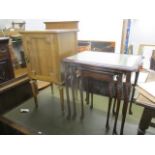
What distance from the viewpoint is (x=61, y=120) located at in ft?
5.79

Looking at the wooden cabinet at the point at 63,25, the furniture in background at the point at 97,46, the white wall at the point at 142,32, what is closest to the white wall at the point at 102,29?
the furniture in background at the point at 97,46

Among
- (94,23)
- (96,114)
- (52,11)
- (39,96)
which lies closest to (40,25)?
(94,23)

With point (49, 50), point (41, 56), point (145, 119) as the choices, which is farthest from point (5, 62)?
point (145, 119)

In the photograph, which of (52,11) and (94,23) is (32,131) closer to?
(52,11)

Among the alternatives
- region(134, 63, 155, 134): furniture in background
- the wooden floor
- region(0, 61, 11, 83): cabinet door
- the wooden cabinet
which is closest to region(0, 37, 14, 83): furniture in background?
region(0, 61, 11, 83): cabinet door

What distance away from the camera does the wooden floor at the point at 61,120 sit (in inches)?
62.7

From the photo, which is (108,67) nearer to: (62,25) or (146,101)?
(146,101)

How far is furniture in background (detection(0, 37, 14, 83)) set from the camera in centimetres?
220

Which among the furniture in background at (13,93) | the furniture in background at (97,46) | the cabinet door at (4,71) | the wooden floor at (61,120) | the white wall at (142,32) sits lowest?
the wooden floor at (61,120)

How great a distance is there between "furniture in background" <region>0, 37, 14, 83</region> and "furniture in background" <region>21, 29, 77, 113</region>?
2.27ft

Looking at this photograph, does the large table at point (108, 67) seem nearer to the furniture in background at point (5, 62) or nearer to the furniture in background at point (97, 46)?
the furniture in background at point (5, 62)

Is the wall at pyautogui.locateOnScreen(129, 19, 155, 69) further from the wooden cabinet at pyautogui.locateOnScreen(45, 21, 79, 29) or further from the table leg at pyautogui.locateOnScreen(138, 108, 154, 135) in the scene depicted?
the table leg at pyautogui.locateOnScreen(138, 108, 154, 135)

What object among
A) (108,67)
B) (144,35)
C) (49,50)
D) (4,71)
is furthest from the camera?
(144,35)

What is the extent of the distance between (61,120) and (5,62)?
1243mm
